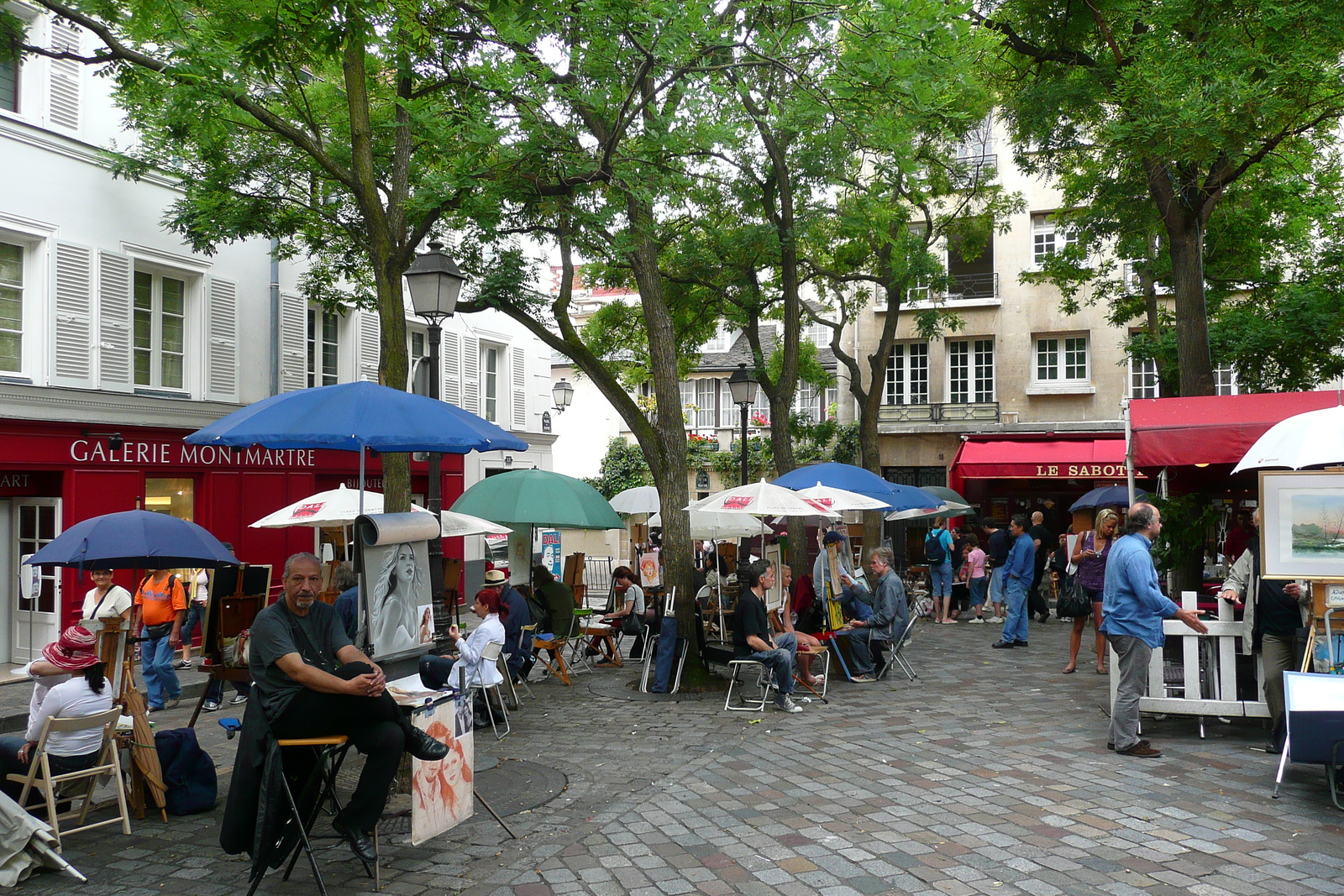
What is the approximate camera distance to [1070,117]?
12344 millimetres

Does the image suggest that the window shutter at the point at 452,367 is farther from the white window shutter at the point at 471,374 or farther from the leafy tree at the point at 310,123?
the leafy tree at the point at 310,123

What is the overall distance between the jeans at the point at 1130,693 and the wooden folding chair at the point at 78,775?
6540 millimetres

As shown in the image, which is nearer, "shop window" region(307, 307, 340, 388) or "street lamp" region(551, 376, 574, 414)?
"shop window" region(307, 307, 340, 388)

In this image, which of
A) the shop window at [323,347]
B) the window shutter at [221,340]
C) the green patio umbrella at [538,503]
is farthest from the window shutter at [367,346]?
the green patio umbrella at [538,503]

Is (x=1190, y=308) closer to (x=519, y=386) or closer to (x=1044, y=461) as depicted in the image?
(x=1044, y=461)

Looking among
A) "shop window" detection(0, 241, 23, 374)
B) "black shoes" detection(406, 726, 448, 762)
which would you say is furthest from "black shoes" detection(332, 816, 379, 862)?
"shop window" detection(0, 241, 23, 374)

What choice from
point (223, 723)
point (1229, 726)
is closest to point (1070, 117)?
point (1229, 726)

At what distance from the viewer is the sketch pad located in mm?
6023

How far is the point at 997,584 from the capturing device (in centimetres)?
1711

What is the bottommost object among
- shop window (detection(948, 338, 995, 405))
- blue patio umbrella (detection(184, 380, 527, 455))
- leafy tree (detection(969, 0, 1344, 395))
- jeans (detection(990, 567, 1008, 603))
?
jeans (detection(990, 567, 1008, 603))

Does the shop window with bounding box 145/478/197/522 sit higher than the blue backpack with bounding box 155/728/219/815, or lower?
higher

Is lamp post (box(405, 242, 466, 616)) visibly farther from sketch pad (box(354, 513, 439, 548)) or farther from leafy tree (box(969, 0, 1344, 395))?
leafy tree (box(969, 0, 1344, 395))

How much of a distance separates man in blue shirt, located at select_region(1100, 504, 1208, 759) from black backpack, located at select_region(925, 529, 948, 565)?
9678 mm

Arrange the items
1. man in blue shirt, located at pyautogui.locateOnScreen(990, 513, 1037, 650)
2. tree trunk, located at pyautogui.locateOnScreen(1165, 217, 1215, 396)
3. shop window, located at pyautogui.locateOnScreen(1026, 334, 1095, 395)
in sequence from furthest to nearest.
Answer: shop window, located at pyautogui.locateOnScreen(1026, 334, 1095, 395), man in blue shirt, located at pyautogui.locateOnScreen(990, 513, 1037, 650), tree trunk, located at pyautogui.locateOnScreen(1165, 217, 1215, 396)
